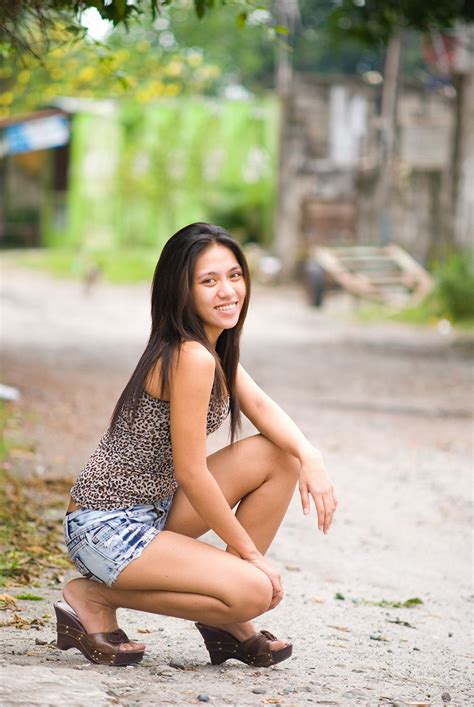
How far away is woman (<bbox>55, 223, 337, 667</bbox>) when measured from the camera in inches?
142

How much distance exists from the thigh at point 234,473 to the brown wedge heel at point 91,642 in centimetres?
40

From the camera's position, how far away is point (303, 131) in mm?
26047

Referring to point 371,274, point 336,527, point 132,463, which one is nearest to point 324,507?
point 132,463

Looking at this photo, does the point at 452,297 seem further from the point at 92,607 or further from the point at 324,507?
the point at 92,607

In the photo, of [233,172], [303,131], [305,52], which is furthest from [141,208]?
[305,52]

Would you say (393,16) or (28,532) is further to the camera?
(393,16)

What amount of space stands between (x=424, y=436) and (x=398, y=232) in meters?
16.6

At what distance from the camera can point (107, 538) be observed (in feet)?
11.9

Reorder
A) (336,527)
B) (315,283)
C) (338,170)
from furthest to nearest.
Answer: (338,170), (315,283), (336,527)

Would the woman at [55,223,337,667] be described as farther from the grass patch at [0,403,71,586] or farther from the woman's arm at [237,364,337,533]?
the grass patch at [0,403,71,586]

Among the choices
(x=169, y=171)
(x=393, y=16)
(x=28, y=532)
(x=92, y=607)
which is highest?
(x=393, y=16)

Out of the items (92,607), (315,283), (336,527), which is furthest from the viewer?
(315,283)

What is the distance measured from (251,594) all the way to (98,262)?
22.9m

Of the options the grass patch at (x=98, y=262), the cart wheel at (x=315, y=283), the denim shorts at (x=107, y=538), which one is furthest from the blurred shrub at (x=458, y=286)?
the denim shorts at (x=107, y=538)
